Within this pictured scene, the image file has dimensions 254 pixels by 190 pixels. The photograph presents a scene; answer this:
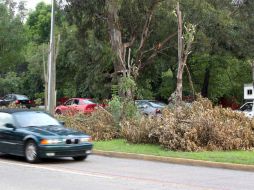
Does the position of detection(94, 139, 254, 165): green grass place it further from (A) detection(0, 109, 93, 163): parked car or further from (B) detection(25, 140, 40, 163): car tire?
(B) detection(25, 140, 40, 163): car tire

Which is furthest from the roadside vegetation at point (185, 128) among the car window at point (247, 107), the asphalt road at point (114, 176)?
the car window at point (247, 107)

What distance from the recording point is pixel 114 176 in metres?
11.9

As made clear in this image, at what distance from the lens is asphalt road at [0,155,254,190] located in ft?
34.0

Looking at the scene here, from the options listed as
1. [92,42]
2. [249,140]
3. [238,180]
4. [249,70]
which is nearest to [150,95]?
[249,70]

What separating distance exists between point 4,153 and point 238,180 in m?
7.01

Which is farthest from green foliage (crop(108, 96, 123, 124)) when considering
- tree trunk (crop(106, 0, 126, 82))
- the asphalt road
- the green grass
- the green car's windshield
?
tree trunk (crop(106, 0, 126, 82))

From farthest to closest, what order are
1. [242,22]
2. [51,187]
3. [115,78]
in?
[242,22], [115,78], [51,187]

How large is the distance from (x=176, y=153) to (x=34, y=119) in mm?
4297

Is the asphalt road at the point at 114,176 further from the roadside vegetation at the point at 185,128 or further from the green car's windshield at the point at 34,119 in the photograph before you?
the roadside vegetation at the point at 185,128

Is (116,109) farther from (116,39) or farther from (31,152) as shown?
(116,39)

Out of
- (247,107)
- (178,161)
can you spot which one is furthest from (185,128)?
(247,107)

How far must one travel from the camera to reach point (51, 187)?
1007 cm

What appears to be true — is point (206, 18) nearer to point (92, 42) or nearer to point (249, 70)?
point (92, 42)

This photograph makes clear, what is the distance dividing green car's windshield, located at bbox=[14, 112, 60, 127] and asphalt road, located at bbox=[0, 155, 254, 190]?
3.55 ft
